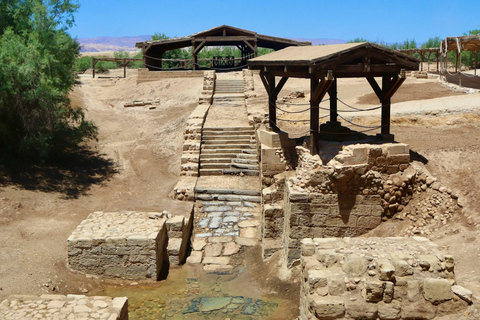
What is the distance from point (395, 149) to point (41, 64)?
911 centimetres

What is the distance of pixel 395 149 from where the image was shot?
9336 millimetres

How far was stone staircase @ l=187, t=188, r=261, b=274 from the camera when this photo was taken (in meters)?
10.8

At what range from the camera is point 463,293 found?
19.6ft

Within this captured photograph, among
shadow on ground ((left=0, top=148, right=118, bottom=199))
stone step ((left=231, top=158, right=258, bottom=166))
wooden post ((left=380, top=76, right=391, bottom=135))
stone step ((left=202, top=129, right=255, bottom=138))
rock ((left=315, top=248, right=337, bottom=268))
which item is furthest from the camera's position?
stone step ((left=202, top=129, right=255, bottom=138))

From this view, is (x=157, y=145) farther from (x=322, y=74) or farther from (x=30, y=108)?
(x=322, y=74)

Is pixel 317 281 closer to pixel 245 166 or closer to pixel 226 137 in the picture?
pixel 245 166

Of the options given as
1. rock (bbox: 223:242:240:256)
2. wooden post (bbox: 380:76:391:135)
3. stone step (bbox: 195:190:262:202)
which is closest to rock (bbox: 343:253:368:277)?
wooden post (bbox: 380:76:391:135)

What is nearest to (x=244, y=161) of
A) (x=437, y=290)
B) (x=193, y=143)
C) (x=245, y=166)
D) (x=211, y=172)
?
(x=245, y=166)

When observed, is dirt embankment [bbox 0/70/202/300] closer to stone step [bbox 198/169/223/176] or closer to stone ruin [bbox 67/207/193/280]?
stone ruin [bbox 67/207/193/280]

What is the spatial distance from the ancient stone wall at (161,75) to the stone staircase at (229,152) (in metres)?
10.2

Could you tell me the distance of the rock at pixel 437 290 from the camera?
19.7 feet

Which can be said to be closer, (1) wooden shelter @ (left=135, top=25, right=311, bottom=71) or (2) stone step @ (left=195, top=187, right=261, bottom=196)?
(2) stone step @ (left=195, top=187, right=261, bottom=196)

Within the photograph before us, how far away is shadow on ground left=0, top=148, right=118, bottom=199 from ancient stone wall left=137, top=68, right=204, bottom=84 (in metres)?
11.0

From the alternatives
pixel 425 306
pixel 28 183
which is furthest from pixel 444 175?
pixel 28 183
